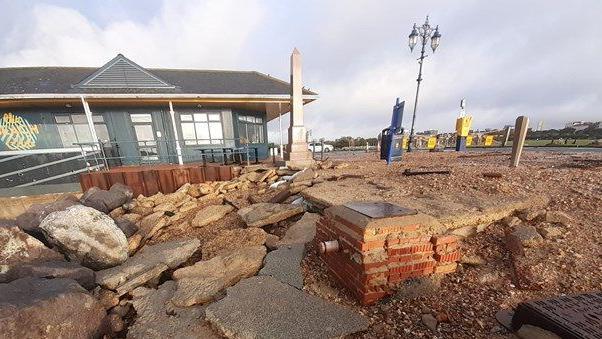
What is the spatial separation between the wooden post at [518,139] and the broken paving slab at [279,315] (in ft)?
18.9

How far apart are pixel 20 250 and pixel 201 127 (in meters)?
8.99

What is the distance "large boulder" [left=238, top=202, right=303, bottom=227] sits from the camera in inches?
154

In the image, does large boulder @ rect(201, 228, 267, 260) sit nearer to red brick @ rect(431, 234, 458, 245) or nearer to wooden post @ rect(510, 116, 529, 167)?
red brick @ rect(431, 234, 458, 245)

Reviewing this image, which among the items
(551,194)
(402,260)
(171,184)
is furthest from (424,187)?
(171,184)

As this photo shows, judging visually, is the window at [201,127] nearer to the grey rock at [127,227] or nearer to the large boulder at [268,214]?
the grey rock at [127,227]

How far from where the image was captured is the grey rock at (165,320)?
1.96m

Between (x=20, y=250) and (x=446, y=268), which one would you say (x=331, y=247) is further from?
(x=20, y=250)

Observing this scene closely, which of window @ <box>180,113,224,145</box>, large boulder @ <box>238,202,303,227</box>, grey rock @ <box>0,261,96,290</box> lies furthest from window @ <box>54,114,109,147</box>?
large boulder @ <box>238,202,303,227</box>

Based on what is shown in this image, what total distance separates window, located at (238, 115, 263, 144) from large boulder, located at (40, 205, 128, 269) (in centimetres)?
909

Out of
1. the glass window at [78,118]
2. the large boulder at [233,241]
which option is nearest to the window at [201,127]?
the glass window at [78,118]

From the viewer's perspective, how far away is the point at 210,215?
4898mm

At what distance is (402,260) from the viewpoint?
81.0 inches

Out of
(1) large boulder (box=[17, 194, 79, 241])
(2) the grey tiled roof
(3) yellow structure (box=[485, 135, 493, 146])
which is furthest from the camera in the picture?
(3) yellow structure (box=[485, 135, 493, 146])

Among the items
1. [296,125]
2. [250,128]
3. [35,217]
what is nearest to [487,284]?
[296,125]
